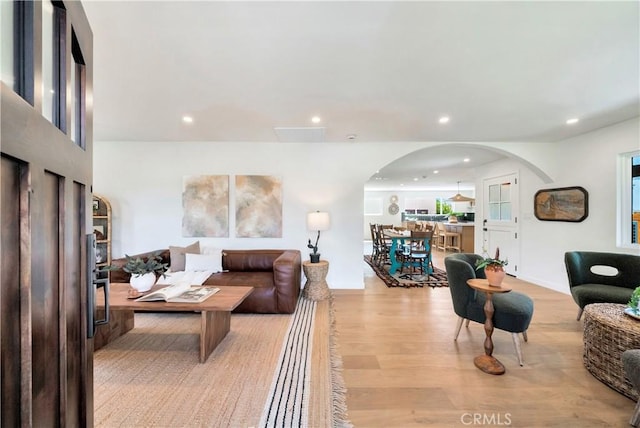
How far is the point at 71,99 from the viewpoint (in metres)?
0.90

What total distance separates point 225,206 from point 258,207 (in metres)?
0.53

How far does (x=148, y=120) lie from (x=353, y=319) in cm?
352

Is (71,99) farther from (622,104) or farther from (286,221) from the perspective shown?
(622,104)

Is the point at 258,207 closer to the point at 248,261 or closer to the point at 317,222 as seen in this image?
the point at 248,261

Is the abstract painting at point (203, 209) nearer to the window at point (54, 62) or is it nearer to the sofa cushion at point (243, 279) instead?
the sofa cushion at point (243, 279)

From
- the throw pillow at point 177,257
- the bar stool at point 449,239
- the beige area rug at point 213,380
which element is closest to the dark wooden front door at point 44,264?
the beige area rug at point 213,380

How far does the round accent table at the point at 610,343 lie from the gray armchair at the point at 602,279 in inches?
Answer: 26.1

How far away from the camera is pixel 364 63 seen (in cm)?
209

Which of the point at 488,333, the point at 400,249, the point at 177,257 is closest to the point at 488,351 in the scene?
the point at 488,333

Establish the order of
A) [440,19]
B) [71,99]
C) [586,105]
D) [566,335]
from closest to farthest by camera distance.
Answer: [71,99] → [440,19] → [566,335] → [586,105]

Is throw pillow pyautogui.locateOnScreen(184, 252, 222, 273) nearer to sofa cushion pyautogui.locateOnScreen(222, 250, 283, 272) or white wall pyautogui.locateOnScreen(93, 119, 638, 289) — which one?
sofa cushion pyautogui.locateOnScreen(222, 250, 283, 272)

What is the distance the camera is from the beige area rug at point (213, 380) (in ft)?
5.34

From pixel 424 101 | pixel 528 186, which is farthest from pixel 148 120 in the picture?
pixel 528 186

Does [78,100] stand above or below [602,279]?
above
